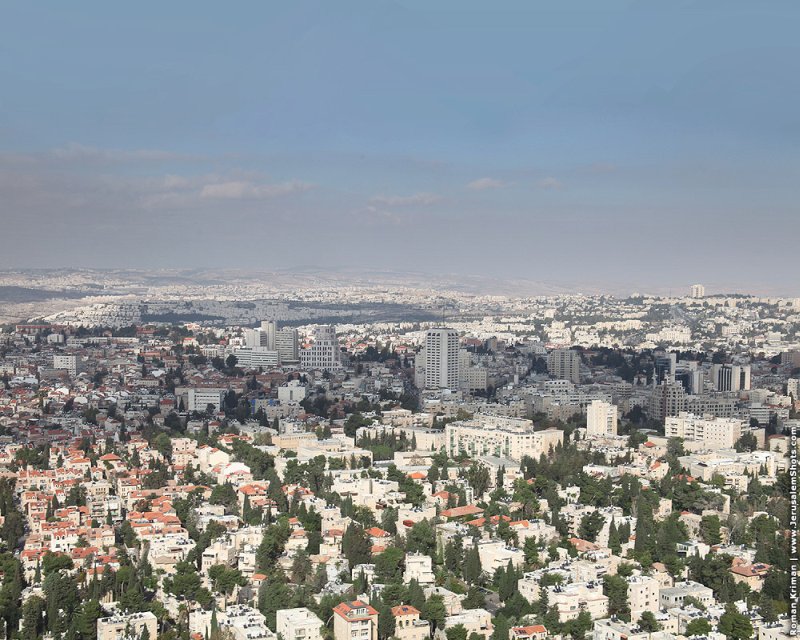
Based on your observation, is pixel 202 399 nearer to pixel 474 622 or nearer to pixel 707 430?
pixel 707 430

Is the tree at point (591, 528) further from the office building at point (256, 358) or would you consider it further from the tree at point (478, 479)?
the office building at point (256, 358)

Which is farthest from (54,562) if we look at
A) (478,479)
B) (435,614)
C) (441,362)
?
(441,362)

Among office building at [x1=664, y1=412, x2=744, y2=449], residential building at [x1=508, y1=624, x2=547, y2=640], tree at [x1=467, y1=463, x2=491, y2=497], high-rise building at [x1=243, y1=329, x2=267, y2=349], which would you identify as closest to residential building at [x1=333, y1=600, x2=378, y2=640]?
residential building at [x1=508, y1=624, x2=547, y2=640]

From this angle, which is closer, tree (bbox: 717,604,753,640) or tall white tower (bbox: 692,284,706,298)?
tree (bbox: 717,604,753,640)

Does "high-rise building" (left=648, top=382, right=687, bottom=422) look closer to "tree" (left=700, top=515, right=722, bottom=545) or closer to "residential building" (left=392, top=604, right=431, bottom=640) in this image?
"tree" (left=700, top=515, right=722, bottom=545)

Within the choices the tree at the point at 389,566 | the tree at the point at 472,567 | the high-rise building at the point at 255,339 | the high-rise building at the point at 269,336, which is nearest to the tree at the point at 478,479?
the tree at the point at 472,567

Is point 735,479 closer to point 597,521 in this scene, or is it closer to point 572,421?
point 597,521

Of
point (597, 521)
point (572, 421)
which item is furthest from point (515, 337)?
point (597, 521)
